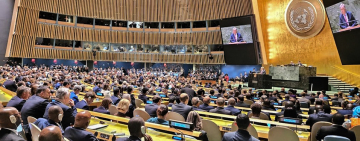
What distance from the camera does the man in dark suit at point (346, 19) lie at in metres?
12.2

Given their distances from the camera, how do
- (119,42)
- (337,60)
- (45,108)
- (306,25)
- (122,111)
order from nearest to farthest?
(45,108) < (122,111) < (337,60) < (306,25) < (119,42)

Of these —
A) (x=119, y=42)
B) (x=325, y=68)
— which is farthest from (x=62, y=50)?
(x=325, y=68)

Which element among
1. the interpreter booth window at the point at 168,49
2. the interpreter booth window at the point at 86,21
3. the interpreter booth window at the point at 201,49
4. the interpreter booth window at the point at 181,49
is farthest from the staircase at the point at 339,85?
the interpreter booth window at the point at 86,21

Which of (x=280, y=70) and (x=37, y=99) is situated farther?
(x=280, y=70)

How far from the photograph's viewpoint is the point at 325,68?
17.2 metres

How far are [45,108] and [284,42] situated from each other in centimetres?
1951

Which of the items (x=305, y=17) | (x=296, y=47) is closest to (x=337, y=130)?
(x=305, y=17)

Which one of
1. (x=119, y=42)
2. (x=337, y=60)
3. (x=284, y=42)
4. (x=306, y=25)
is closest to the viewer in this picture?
(x=337, y=60)

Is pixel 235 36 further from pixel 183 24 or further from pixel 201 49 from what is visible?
pixel 183 24

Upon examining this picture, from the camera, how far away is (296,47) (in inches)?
756

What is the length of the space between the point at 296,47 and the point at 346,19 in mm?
6688

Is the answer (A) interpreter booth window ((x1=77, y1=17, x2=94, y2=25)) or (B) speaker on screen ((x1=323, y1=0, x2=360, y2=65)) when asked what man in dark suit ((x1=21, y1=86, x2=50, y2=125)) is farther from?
(A) interpreter booth window ((x1=77, y1=17, x2=94, y2=25))

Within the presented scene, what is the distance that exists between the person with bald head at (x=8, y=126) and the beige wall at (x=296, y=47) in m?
17.2

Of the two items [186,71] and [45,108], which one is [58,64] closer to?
[186,71]
